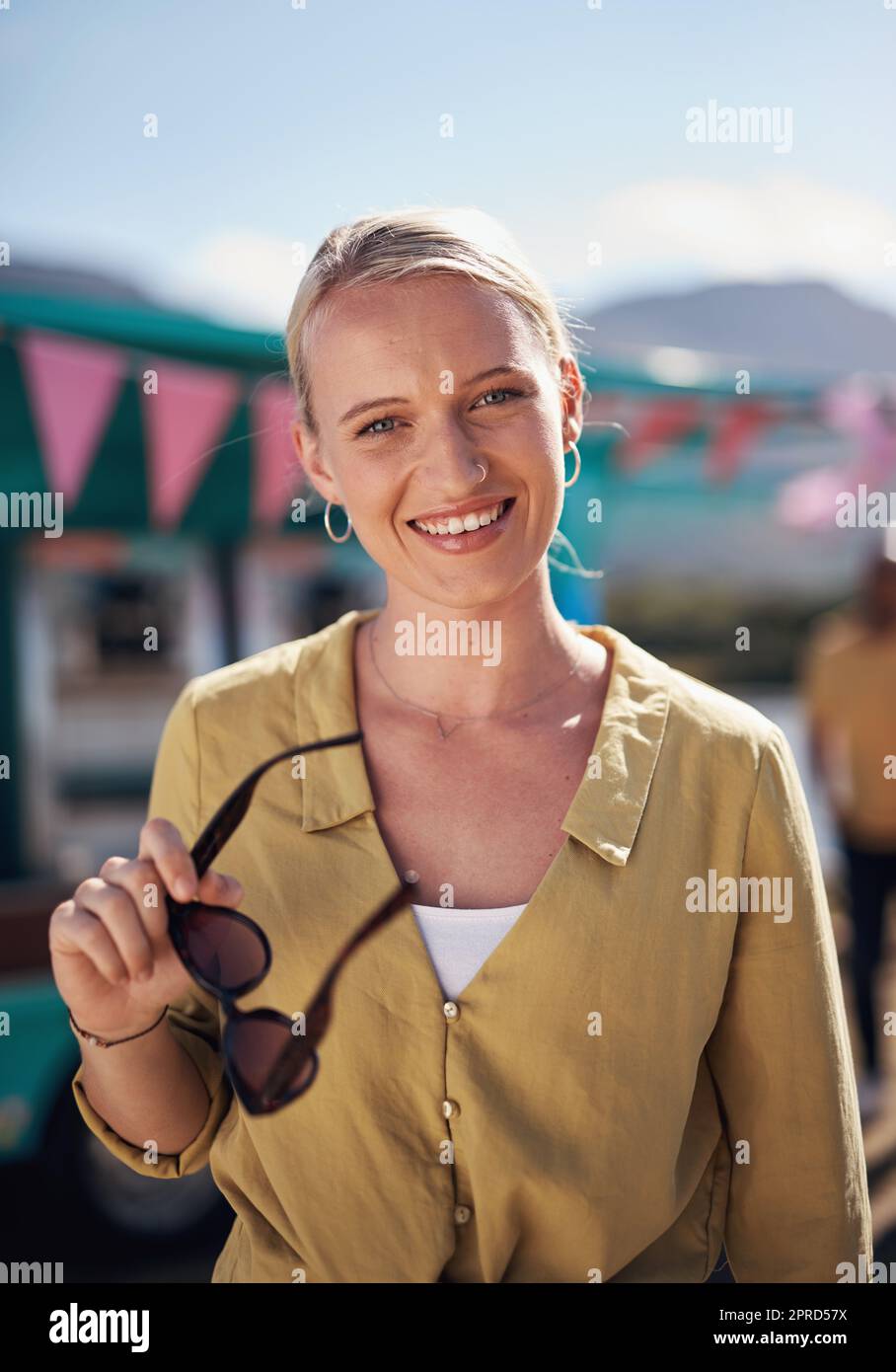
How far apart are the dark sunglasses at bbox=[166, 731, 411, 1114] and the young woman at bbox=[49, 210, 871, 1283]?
0.03 metres

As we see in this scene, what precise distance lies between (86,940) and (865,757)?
11.6ft

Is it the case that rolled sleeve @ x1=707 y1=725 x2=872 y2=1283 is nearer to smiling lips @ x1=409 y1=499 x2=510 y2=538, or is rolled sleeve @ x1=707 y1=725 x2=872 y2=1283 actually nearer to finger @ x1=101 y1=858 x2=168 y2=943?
smiling lips @ x1=409 y1=499 x2=510 y2=538

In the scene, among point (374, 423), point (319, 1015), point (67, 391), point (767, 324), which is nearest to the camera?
point (319, 1015)

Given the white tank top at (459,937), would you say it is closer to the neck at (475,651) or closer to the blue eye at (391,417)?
the neck at (475,651)

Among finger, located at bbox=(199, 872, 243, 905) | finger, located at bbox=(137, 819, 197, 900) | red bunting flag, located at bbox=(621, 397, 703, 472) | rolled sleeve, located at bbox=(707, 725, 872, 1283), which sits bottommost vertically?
rolled sleeve, located at bbox=(707, 725, 872, 1283)

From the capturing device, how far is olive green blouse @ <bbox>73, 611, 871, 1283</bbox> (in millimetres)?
1220

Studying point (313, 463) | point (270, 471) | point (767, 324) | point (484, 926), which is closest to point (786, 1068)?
point (484, 926)

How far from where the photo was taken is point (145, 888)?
1096 mm

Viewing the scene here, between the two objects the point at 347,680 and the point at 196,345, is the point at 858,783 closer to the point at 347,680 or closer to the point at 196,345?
the point at 196,345

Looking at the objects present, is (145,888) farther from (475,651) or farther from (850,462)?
(850,462)

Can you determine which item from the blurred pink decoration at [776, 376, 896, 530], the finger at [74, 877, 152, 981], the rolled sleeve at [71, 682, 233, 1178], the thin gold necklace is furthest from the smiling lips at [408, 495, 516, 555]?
the blurred pink decoration at [776, 376, 896, 530]
